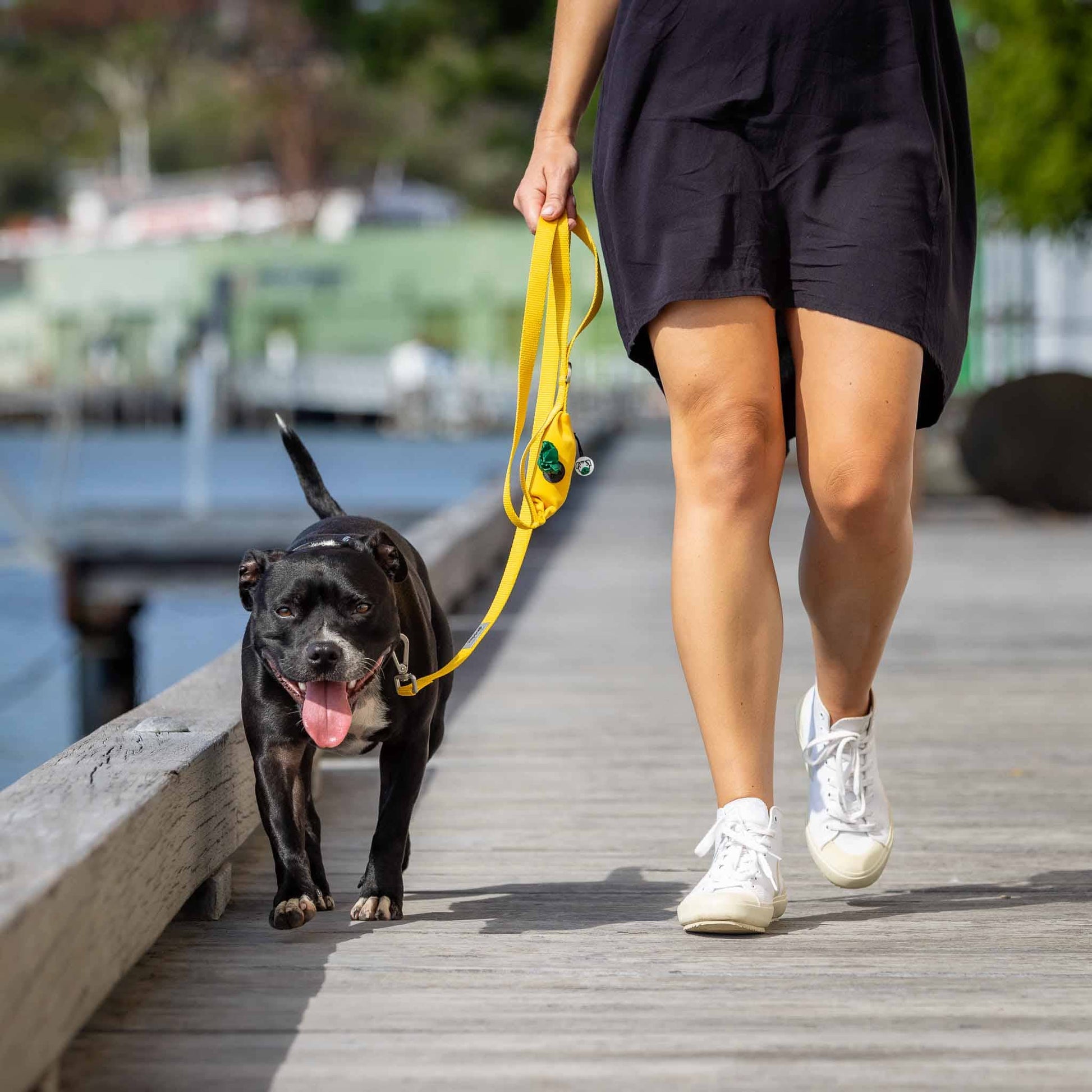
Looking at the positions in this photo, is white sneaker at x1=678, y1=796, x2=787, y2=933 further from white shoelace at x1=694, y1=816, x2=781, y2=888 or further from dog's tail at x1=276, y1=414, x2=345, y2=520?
dog's tail at x1=276, y1=414, x2=345, y2=520

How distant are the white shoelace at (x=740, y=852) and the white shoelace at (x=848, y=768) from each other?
18 centimetres

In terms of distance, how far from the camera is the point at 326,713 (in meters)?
2.38

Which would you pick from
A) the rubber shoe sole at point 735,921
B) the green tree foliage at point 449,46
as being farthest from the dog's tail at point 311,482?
the green tree foliage at point 449,46

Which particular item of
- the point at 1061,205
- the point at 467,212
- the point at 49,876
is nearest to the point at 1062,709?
the point at 49,876

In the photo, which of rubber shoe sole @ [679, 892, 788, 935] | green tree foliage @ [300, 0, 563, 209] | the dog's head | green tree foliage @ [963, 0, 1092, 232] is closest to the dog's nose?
the dog's head

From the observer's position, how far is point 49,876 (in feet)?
5.46

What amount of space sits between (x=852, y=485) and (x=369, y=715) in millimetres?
743

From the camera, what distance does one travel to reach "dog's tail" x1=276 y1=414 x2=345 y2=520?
10.5 ft

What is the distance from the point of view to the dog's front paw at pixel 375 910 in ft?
8.08

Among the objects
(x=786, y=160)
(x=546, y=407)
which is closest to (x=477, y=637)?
(x=546, y=407)

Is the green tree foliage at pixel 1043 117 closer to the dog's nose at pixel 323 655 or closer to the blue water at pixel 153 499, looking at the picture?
the blue water at pixel 153 499

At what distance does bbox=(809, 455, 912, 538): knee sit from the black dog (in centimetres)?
62

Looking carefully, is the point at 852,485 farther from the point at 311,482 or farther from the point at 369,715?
the point at 311,482

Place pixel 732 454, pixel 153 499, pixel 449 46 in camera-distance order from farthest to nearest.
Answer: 1. pixel 153 499
2. pixel 449 46
3. pixel 732 454
